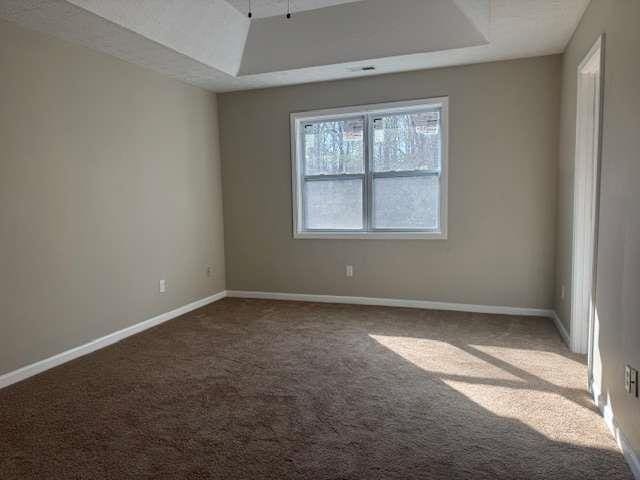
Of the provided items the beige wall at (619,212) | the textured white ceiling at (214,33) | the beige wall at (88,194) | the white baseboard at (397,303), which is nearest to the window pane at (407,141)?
the textured white ceiling at (214,33)

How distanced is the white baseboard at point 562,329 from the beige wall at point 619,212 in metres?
1.02

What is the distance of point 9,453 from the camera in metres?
2.19

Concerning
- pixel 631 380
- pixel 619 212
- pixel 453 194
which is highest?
pixel 453 194

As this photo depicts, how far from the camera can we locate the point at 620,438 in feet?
6.98

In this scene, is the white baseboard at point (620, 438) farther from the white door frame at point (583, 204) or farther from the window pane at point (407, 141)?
the window pane at point (407, 141)

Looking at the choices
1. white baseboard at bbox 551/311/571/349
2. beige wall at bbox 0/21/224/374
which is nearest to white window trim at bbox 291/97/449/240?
beige wall at bbox 0/21/224/374

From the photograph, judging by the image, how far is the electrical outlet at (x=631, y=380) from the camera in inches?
75.9

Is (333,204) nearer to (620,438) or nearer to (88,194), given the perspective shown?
(88,194)

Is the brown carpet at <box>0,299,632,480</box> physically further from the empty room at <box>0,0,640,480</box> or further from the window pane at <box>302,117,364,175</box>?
the window pane at <box>302,117,364,175</box>

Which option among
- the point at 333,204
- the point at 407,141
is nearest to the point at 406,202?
the point at 407,141

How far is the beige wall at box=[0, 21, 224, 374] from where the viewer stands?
3092mm

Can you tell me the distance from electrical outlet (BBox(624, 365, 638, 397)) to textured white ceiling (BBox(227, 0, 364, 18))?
3.50 meters

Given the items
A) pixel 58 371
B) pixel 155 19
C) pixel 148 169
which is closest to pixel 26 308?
pixel 58 371

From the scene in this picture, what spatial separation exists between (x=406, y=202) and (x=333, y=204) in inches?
33.4
